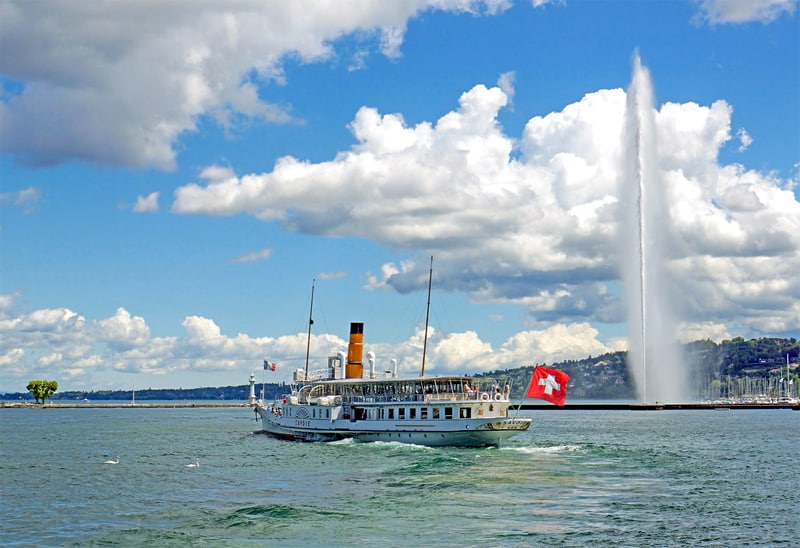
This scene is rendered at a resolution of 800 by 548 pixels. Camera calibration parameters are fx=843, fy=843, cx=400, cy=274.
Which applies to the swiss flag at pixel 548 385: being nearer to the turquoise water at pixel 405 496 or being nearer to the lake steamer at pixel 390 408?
the turquoise water at pixel 405 496

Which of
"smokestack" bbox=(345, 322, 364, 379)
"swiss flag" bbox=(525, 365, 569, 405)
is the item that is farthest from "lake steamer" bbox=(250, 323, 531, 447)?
"swiss flag" bbox=(525, 365, 569, 405)

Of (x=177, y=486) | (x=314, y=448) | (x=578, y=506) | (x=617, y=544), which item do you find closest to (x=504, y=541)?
(x=617, y=544)

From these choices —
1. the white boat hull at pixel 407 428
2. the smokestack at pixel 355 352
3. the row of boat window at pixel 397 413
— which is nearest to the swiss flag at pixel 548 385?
the white boat hull at pixel 407 428

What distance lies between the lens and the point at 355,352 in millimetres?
89750

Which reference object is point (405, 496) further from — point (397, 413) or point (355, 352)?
point (355, 352)

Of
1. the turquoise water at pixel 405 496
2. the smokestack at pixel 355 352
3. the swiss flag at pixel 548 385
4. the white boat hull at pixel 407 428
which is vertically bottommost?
the turquoise water at pixel 405 496

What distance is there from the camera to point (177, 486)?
169ft

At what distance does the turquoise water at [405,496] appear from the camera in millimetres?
35906

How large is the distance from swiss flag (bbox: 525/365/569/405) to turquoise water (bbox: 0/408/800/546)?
4816mm

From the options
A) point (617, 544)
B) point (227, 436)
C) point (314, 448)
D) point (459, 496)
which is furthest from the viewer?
point (227, 436)

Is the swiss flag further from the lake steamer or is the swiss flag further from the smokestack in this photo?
the smokestack

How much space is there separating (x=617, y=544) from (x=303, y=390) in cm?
5689

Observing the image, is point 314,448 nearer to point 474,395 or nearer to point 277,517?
point 474,395

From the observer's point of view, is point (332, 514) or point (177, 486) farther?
point (177, 486)
